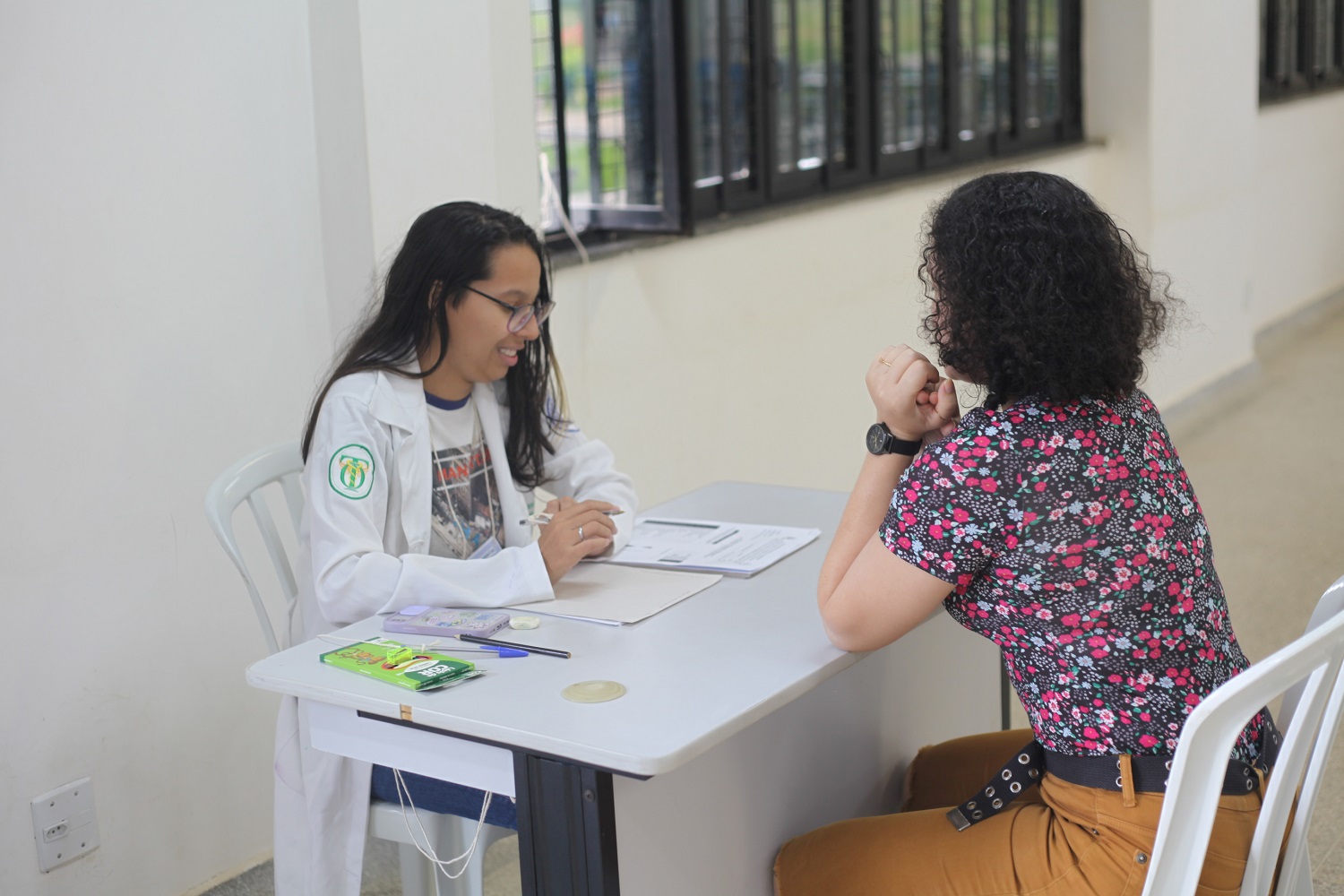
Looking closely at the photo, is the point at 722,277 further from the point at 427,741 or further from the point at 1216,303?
the point at 1216,303

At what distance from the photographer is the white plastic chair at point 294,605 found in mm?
1681

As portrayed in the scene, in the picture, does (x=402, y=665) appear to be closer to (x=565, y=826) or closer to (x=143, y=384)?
(x=565, y=826)

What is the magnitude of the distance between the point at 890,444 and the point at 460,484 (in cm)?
69

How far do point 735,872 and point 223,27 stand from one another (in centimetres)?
157

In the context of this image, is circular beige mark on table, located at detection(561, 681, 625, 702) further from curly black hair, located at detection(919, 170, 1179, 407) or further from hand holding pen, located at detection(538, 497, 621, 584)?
curly black hair, located at detection(919, 170, 1179, 407)

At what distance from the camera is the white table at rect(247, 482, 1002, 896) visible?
128cm

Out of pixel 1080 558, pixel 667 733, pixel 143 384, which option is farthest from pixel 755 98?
pixel 667 733

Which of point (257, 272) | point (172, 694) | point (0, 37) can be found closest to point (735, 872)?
point (172, 694)

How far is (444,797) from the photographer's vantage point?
Result: 1.65m

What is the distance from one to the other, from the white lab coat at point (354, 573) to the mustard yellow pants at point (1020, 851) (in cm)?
47

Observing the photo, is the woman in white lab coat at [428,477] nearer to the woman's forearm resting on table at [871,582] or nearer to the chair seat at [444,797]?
the chair seat at [444,797]

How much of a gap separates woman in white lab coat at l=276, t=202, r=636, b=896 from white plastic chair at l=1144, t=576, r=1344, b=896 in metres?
0.81

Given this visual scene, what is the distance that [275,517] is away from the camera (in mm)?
2385

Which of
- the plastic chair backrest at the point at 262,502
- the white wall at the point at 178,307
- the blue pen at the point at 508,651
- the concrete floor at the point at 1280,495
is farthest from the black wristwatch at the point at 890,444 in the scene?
the concrete floor at the point at 1280,495
